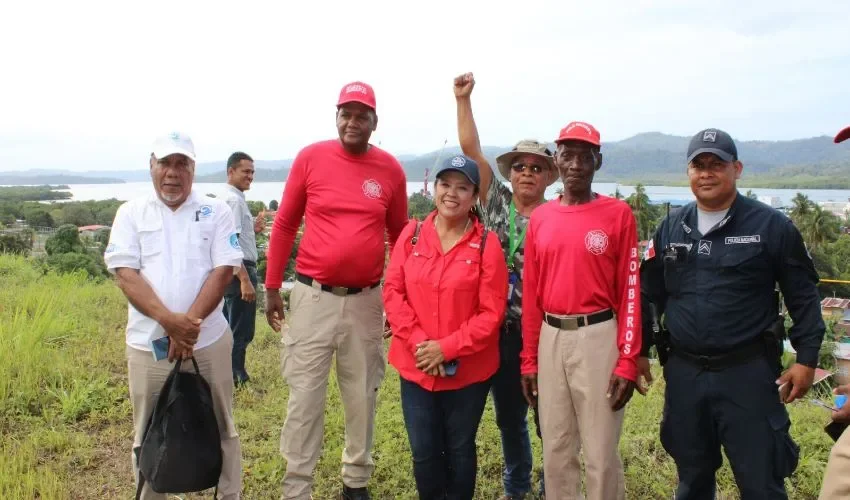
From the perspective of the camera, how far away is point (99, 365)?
5.49 m

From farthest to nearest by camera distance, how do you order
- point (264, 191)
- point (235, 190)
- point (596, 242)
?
1. point (264, 191)
2. point (235, 190)
3. point (596, 242)

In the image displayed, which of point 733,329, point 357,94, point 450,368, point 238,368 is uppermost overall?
point 357,94

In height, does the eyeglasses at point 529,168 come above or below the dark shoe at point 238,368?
above

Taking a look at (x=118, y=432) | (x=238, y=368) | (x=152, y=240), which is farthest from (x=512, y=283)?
(x=238, y=368)

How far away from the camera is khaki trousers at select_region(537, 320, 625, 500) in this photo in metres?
2.57

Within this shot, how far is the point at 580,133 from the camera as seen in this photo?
8.79ft

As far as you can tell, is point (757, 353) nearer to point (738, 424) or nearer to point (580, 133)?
point (738, 424)

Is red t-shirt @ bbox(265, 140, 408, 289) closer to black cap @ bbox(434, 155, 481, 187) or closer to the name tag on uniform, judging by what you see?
black cap @ bbox(434, 155, 481, 187)

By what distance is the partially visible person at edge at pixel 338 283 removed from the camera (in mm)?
3184

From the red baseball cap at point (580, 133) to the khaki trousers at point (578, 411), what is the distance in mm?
880

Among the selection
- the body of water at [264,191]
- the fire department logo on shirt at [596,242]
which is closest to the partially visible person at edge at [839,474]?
the fire department logo on shirt at [596,242]

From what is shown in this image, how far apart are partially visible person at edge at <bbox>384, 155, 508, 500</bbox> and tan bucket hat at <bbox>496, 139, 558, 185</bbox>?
45 centimetres

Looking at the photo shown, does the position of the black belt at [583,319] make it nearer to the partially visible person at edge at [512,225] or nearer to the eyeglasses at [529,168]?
the partially visible person at edge at [512,225]

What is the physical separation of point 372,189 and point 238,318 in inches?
111
